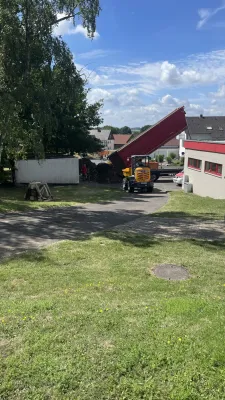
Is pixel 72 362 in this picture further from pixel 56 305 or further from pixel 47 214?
pixel 47 214

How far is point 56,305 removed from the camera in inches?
182

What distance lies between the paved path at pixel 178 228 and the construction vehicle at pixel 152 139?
12.6 m

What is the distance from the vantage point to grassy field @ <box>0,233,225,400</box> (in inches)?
118

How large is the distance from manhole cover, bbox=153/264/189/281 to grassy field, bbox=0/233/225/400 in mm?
163

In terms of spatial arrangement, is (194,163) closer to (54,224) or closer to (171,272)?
(54,224)

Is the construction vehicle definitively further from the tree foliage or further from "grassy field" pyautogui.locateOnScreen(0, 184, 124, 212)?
the tree foliage

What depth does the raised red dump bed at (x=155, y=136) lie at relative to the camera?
26891 millimetres

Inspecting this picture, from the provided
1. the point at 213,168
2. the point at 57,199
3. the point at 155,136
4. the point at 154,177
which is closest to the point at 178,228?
the point at 57,199

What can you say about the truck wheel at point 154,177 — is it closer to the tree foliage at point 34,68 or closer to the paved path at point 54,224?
the paved path at point 54,224

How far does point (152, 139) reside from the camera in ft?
91.6

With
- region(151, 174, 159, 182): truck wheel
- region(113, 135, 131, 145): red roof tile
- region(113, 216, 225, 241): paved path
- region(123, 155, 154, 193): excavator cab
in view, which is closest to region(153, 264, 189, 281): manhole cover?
region(113, 216, 225, 241): paved path

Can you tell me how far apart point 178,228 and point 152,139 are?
17.6 m

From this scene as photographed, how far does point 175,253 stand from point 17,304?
4.41m

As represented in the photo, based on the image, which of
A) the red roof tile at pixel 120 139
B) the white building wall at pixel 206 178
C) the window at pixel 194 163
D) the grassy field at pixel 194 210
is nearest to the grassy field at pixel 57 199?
the grassy field at pixel 194 210
